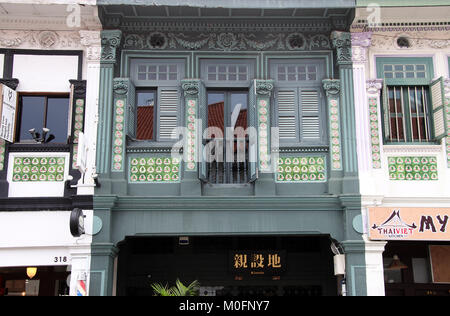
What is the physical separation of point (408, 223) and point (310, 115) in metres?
2.71

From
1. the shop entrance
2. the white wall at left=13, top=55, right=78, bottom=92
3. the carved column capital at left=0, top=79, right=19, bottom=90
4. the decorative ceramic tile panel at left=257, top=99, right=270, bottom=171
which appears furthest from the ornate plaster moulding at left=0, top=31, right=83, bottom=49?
the shop entrance

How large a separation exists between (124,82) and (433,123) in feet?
19.5

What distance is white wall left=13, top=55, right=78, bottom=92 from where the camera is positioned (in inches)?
464

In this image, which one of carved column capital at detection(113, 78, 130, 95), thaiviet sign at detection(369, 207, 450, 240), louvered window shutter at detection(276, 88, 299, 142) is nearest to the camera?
thaiviet sign at detection(369, 207, 450, 240)

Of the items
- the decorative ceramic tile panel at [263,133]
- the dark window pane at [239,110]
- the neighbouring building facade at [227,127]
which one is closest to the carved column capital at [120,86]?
the neighbouring building facade at [227,127]

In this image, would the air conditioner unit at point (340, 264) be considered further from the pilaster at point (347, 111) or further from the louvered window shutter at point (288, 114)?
the louvered window shutter at point (288, 114)

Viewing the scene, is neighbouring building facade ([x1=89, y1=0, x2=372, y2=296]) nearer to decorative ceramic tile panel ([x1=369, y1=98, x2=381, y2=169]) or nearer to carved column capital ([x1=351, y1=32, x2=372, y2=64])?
carved column capital ([x1=351, y1=32, x2=372, y2=64])

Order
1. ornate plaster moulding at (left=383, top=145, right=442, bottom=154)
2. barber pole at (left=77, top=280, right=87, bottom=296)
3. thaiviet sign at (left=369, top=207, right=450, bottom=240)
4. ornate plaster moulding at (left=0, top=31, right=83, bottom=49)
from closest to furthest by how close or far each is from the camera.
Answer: barber pole at (left=77, top=280, right=87, bottom=296)
thaiviet sign at (left=369, top=207, right=450, bottom=240)
ornate plaster moulding at (left=383, top=145, right=442, bottom=154)
ornate plaster moulding at (left=0, top=31, right=83, bottom=49)

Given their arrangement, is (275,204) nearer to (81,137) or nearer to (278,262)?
(278,262)

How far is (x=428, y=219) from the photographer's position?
11.0m

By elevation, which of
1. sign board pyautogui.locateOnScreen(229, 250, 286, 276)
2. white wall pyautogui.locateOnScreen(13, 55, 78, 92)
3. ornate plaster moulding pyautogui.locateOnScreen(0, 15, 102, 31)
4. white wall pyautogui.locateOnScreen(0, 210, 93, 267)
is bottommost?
sign board pyautogui.locateOnScreen(229, 250, 286, 276)

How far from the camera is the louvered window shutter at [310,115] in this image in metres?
11.8

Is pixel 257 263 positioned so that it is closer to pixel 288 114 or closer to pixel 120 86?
pixel 288 114

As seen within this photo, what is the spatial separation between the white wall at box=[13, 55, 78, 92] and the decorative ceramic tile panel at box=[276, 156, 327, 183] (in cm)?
431
